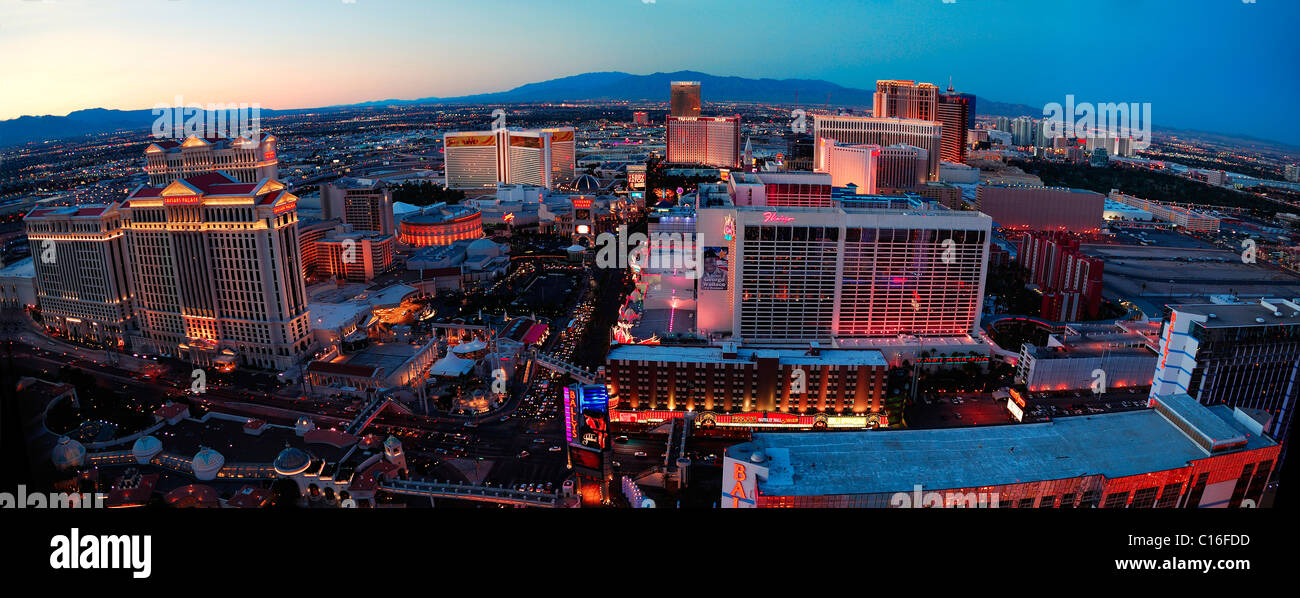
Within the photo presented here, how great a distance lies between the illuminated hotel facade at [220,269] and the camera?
13.4m

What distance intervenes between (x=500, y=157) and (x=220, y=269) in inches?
812

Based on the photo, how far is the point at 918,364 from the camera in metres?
13.7

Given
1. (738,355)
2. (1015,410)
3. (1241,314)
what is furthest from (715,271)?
(1241,314)

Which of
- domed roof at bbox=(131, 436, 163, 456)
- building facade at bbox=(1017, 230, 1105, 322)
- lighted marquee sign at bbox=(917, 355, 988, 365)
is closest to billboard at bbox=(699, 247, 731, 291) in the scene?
lighted marquee sign at bbox=(917, 355, 988, 365)

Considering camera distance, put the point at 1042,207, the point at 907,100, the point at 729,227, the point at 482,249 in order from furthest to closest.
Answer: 1. the point at 907,100
2. the point at 1042,207
3. the point at 482,249
4. the point at 729,227

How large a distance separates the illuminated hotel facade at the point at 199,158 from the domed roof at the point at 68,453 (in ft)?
32.5

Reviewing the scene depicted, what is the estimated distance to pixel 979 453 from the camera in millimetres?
7641

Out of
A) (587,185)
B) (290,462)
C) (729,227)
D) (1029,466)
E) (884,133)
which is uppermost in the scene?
(884,133)

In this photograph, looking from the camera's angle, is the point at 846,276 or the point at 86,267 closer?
the point at 846,276

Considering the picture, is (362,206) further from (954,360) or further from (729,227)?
(954,360)

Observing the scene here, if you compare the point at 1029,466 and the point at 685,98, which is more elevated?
the point at 685,98

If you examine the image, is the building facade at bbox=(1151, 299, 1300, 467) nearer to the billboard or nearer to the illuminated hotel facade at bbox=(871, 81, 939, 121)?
the billboard

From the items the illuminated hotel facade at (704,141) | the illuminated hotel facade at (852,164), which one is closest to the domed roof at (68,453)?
the illuminated hotel facade at (852,164)
